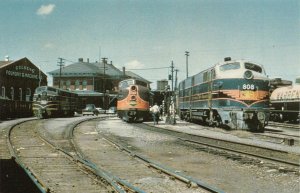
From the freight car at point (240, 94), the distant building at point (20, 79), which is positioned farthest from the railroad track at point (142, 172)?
the distant building at point (20, 79)

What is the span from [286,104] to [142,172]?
85.8 ft

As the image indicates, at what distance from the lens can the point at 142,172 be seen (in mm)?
9469

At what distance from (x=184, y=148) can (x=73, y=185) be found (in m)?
7.30

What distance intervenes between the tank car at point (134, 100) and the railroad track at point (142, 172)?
16.6 meters

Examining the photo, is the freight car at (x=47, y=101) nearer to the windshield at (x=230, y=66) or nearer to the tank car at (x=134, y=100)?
the tank car at (x=134, y=100)

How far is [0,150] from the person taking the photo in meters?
13.3

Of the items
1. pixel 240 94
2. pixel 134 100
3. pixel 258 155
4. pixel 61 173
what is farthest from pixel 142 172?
pixel 134 100

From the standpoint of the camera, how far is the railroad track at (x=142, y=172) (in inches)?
305

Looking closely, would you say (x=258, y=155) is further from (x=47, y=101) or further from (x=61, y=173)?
(x=47, y=101)

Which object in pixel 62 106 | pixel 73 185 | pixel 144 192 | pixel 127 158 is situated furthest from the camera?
pixel 62 106

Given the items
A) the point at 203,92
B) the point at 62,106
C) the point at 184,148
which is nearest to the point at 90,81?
the point at 62,106

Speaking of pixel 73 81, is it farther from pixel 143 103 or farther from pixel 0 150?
pixel 0 150

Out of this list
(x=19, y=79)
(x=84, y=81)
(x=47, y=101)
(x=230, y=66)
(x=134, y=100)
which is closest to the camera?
(x=230, y=66)

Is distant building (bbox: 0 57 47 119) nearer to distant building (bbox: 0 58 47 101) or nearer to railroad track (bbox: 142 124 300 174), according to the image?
distant building (bbox: 0 58 47 101)
